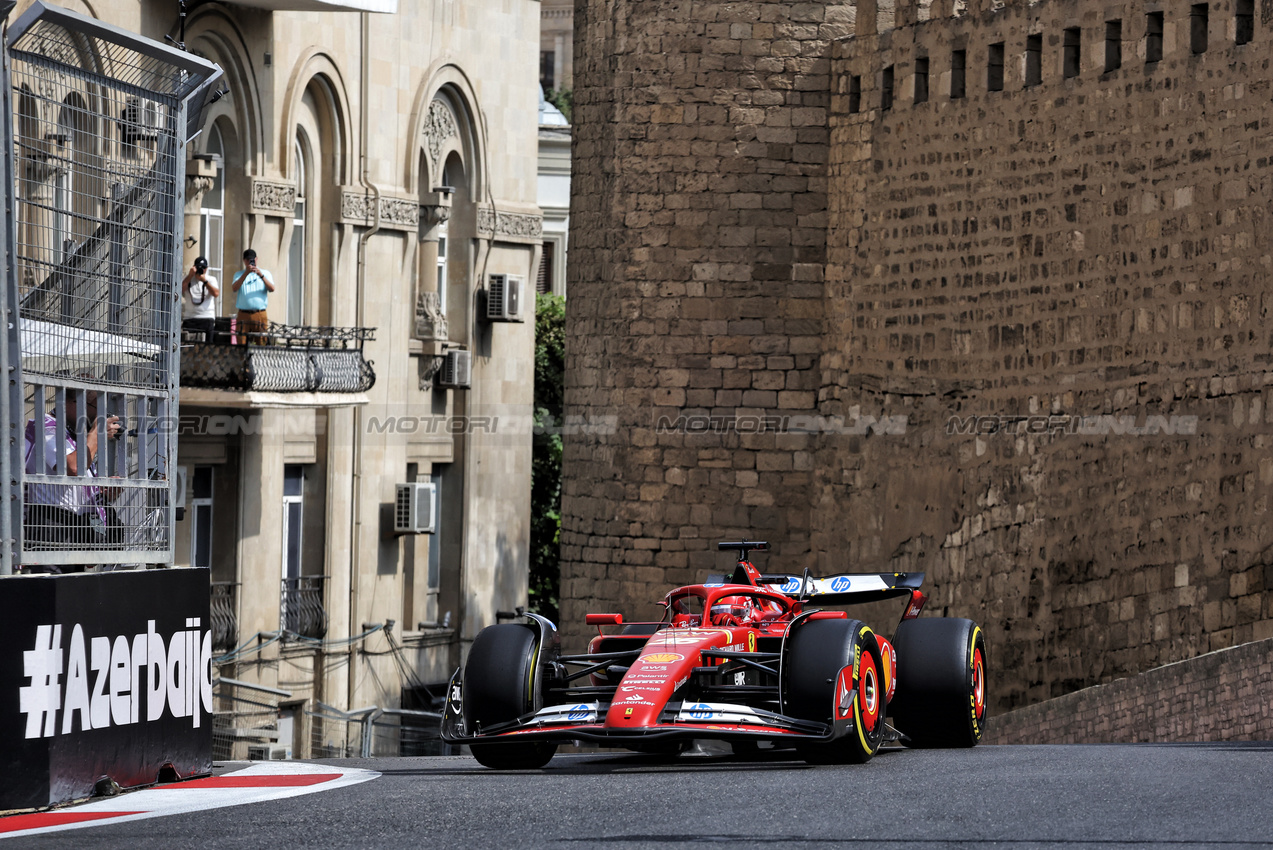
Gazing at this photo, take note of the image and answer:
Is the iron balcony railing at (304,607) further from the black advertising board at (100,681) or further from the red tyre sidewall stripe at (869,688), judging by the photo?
the red tyre sidewall stripe at (869,688)

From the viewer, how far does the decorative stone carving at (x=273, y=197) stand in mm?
23641

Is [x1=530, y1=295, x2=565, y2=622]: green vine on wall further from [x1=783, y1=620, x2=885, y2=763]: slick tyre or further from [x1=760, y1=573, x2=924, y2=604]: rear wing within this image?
[x1=783, y1=620, x2=885, y2=763]: slick tyre

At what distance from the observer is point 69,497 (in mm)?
8320

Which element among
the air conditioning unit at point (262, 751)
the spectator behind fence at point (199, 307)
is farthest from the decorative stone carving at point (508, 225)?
the air conditioning unit at point (262, 751)

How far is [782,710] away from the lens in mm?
8836

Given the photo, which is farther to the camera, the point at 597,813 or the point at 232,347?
the point at 232,347

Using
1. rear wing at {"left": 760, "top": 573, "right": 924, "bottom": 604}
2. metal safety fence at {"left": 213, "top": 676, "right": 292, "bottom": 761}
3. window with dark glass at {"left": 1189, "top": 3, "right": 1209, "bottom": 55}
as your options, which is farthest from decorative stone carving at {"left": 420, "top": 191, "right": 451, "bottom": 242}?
rear wing at {"left": 760, "top": 573, "right": 924, "bottom": 604}

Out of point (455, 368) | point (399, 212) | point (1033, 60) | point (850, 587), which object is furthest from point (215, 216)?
point (850, 587)

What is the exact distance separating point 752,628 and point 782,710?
3.57 feet

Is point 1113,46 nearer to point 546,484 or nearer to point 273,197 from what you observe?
point 273,197

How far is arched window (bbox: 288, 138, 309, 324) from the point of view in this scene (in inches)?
987

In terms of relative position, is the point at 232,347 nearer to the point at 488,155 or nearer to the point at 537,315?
the point at 488,155

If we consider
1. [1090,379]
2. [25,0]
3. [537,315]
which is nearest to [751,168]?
[1090,379]

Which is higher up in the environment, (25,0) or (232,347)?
(25,0)
